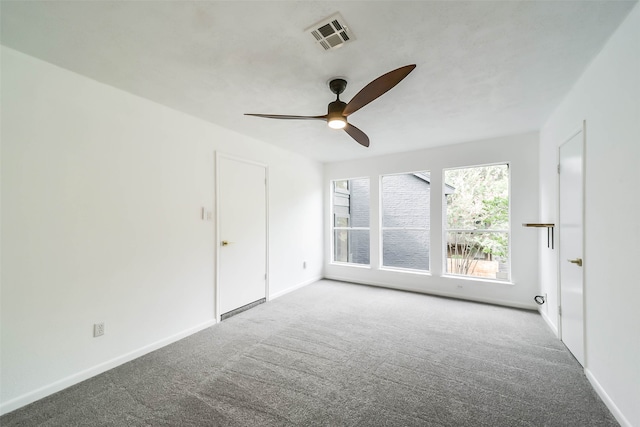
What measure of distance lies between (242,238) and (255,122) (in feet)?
5.21

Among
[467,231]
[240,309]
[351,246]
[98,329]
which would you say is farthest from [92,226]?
[467,231]

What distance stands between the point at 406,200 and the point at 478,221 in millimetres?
1235

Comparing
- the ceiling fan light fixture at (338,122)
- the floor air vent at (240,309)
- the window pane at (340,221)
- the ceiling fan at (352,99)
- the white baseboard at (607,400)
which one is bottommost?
the floor air vent at (240,309)

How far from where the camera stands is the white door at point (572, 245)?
7.51ft

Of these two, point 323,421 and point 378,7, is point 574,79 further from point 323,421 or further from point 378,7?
point 323,421

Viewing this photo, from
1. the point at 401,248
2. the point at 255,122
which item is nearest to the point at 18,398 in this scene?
the point at 255,122

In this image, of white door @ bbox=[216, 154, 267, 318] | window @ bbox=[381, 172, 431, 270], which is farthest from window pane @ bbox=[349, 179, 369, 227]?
white door @ bbox=[216, 154, 267, 318]

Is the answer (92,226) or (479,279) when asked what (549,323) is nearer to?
(479,279)

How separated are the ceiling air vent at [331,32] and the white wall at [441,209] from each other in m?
3.25

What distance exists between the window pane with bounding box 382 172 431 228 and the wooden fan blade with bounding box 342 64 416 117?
296cm

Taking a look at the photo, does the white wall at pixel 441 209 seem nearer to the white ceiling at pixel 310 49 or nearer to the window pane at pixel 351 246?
the window pane at pixel 351 246

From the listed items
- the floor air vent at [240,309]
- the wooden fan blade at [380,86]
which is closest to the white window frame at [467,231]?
the wooden fan blade at [380,86]

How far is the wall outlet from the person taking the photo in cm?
227

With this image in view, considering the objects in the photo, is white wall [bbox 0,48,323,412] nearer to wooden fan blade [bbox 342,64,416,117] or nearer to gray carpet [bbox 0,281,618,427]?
gray carpet [bbox 0,281,618,427]
